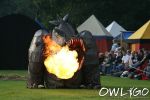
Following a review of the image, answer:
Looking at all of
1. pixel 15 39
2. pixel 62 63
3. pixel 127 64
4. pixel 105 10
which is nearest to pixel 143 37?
pixel 127 64

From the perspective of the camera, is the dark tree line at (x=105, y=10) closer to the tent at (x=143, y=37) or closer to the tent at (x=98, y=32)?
the tent at (x=98, y=32)

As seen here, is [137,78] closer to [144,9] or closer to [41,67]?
[41,67]

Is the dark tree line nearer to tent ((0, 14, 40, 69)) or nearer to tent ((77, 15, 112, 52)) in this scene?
tent ((77, 15, 112, 52))

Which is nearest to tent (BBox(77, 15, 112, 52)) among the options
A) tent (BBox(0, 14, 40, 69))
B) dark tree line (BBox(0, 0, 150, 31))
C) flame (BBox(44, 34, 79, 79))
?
tent (BBox(0, 14, 40, 69))

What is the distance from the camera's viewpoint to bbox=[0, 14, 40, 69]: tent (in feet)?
129

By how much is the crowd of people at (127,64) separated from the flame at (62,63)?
682 centimetres

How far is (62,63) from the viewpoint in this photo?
20.5 metres

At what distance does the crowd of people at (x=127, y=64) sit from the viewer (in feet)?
95.7

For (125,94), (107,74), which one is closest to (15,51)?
(107,74)

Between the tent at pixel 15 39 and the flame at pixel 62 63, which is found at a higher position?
the tent at pixel 15 39

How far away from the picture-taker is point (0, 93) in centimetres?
1880

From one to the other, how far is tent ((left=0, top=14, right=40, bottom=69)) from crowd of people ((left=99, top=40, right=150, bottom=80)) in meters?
6.69

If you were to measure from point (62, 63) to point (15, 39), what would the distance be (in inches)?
776

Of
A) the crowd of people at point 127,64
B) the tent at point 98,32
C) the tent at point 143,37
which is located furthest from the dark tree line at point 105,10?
the crowd of people at point 127,64
